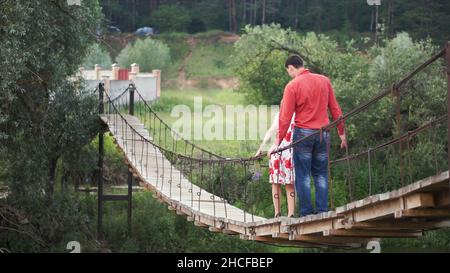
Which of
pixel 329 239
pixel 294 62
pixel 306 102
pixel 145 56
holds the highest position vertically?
pixel 145 56

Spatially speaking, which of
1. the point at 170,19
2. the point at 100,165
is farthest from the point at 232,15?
the point at 100,165

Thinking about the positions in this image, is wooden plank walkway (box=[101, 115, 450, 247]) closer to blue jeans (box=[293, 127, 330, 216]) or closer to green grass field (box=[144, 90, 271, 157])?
blue jeans (box=[293, 127, 330, 216])

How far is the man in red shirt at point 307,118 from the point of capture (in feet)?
27.4

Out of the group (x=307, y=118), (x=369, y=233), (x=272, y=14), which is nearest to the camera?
(x=307, y=118)

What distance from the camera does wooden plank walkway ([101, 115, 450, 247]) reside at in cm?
752

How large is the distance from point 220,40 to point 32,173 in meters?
18.4

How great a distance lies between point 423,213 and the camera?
7.70 metres

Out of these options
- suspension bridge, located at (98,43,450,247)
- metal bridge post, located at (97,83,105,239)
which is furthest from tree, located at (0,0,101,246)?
suspension bridge, located at (98,43,450,247)

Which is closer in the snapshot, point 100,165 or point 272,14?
point 100,165

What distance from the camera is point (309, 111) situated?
8430mm

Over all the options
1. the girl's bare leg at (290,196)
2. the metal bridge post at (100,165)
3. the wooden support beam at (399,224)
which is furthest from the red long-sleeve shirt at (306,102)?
the metal bridge post at (100,165)

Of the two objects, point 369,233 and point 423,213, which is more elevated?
point 423,213

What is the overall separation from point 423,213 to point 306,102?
1.25 metres

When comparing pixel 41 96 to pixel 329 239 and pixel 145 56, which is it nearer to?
pixel 329 239
